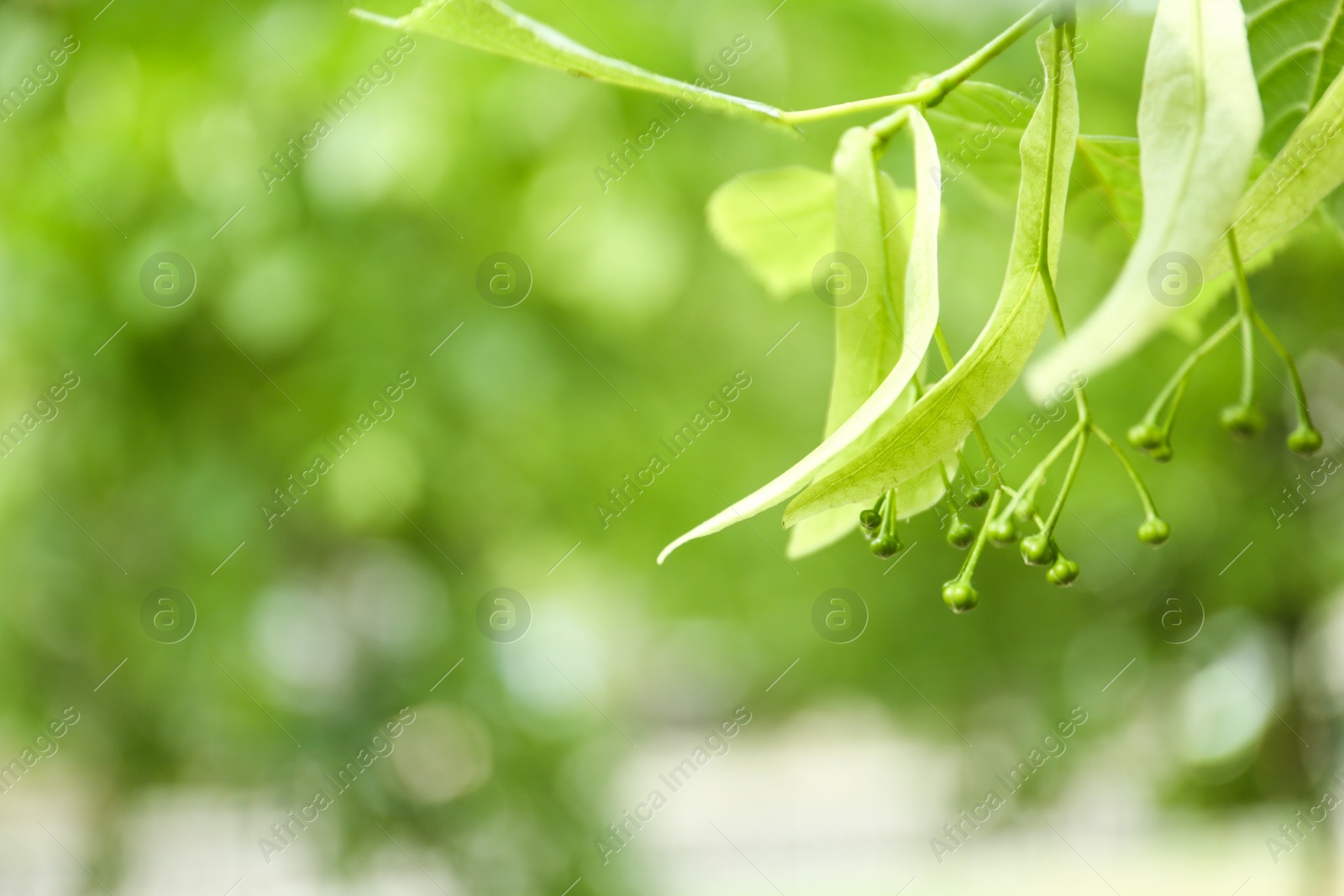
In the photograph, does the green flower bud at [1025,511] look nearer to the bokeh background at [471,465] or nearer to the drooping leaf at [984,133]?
the drooping leaf at [984,133]

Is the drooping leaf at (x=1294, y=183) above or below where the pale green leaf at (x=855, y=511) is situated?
above

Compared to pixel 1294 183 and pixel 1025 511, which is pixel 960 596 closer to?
pixel 1025 511

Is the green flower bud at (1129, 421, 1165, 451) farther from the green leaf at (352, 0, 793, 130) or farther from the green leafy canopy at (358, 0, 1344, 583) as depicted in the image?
the green leaf at (352, 0, 793, 130)

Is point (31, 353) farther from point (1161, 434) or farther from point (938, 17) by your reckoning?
point (1161, 434)

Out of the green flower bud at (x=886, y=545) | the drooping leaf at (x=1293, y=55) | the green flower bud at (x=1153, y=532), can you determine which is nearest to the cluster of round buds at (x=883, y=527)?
the green flower bud at (x=886, y=545)

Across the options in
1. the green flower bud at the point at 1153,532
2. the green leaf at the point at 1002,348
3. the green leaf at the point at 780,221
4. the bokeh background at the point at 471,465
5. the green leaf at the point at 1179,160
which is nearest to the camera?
the green leaf at the point at 1179,160

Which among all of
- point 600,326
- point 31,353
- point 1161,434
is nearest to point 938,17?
point 600,326

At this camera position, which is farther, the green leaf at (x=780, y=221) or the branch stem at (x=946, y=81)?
the green leaf at (x=780, y=221)
